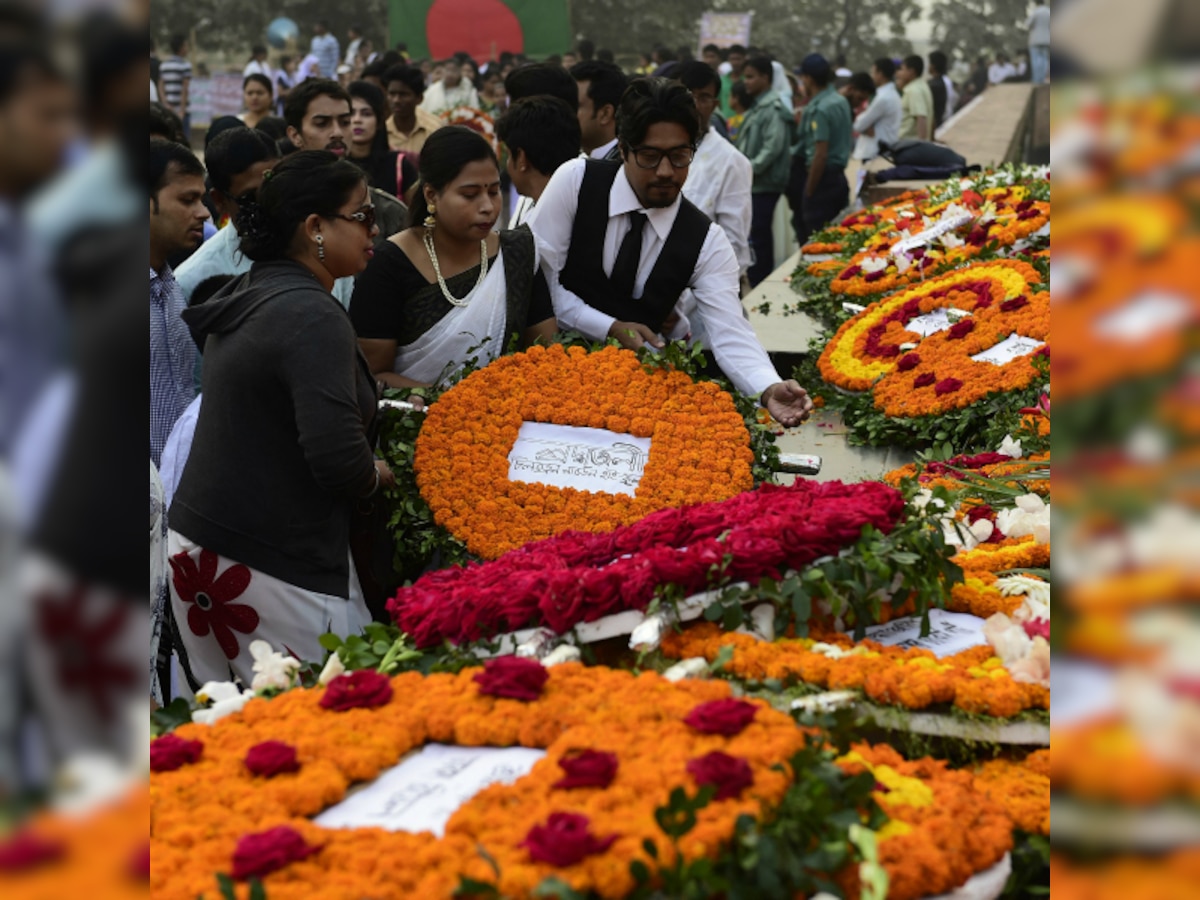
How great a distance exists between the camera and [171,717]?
2199 mm

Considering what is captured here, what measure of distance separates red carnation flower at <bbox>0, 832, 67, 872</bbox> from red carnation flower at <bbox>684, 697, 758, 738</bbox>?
1.27 meters

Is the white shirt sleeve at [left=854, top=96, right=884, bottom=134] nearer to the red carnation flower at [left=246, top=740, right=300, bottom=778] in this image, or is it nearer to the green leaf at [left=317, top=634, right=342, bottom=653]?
the green leaf at [left=317, top=634, right=342, bottom=653]

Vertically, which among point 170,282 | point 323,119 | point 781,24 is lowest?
point 781,24

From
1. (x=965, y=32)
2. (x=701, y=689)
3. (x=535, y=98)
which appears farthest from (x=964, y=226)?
(x=965, y=32)

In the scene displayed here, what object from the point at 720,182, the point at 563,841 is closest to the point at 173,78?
the point at 720,182

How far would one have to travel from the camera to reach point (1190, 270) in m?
0.63

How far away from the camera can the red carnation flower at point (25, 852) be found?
600 millimetres

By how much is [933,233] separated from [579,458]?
4486 millimetres

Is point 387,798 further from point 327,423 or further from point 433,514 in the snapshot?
point 433,514

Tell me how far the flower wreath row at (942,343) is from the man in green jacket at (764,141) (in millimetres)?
3198

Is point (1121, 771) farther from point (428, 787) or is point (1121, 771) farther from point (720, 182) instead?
point (720, 182)

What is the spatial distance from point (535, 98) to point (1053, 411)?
14.4ft

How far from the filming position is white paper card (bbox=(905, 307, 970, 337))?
5.82m

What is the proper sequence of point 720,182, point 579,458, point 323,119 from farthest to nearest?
point 720,182, point 323,119, point 579,458
